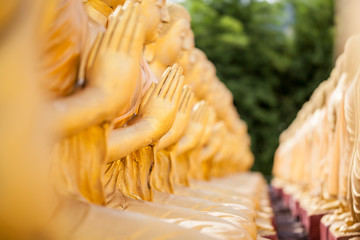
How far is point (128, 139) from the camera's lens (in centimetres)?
269

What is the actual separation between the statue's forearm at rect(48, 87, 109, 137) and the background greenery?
16.6 m

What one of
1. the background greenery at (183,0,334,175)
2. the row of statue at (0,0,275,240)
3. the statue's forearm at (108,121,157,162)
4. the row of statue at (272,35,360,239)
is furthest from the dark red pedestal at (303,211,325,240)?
the background greenery at (183,0,334,175)

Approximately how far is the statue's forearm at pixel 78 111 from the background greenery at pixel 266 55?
1661cm

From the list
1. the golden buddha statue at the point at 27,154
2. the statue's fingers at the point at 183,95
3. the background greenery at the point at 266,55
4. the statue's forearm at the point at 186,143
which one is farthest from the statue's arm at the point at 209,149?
the background greenery at the point at 266,55

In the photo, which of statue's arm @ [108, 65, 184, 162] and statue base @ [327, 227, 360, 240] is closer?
statue's arm @ [108, 65, 184, 162]

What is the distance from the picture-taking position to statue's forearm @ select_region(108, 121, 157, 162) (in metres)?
2.62

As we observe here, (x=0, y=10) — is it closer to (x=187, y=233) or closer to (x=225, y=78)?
(x=187, y=233)

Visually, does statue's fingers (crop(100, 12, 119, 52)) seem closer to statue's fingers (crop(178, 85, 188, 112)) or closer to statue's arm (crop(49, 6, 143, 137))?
statue's arm (crop(49, 6, 143, 137))

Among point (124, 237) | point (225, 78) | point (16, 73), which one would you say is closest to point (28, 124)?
Answer: point (16, 73)

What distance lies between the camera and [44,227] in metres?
2.01

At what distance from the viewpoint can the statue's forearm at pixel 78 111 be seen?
2046 mm

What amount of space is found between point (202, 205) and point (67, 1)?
1.51m

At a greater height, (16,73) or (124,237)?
(16,73)

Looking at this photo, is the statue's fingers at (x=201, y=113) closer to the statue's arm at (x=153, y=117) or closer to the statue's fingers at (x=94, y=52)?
the statue's arm at (x=153, y=117)
